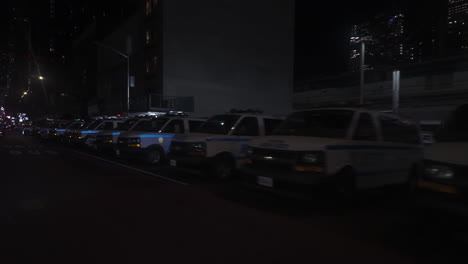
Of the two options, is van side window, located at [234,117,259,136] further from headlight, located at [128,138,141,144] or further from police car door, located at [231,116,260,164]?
headlight, located at [128,138,141,144]

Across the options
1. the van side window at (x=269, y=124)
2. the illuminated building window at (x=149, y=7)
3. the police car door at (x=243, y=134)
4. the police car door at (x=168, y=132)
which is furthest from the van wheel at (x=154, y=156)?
the illuminated building window at (x=149, y=7)

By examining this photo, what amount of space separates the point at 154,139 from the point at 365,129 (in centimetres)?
777

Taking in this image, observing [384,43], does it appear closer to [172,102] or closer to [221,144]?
[172,102]

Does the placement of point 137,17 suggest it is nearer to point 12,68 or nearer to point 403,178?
point 403,178

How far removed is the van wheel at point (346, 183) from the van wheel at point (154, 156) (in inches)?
305

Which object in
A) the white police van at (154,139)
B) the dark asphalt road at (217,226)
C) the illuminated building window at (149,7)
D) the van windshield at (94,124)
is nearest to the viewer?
the dark asphalt road at (217,226)

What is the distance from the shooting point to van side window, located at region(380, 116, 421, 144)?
671 centimetres

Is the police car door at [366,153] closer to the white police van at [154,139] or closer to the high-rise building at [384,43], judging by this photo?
the white police van at [154,139]

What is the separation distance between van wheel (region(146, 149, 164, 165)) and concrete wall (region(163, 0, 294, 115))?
1334cm

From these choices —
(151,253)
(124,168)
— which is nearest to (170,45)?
(124,168)

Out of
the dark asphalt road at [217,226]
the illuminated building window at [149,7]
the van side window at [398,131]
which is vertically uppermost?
the illuminated building window at [149,7]

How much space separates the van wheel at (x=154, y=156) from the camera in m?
11.7

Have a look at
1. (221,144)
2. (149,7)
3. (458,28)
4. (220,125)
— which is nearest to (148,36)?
(149,7)

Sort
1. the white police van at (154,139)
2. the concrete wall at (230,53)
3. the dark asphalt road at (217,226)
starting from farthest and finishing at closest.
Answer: the concrete wall at (230,53) → the white police van at (154,139) → the dark asphalt road at (217,226)
